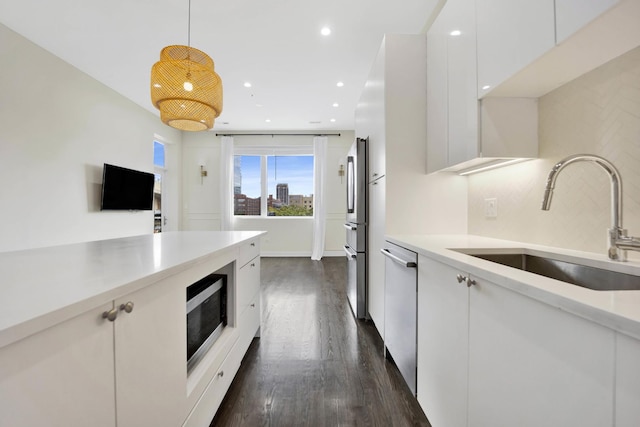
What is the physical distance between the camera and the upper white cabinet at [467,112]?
1.29m

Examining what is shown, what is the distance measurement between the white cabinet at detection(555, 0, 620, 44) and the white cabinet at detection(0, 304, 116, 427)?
1429mm

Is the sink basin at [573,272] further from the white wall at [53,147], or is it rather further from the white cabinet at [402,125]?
the white wall at [53,147]

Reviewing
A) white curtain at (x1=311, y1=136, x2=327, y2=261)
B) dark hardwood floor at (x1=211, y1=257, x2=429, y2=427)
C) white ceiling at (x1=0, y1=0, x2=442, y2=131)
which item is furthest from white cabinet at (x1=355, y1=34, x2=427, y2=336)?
white curtain at (x1=311, y1=136, x2=327, y2=261)

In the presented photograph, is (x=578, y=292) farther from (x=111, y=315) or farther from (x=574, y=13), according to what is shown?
(x=111, y=315)

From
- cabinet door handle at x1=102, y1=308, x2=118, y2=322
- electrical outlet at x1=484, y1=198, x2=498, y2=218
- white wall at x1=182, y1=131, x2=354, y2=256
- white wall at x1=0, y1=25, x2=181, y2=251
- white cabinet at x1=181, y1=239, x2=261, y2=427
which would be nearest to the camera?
cabinet door handle at x1=102, y1=308, x2=118, y2=322

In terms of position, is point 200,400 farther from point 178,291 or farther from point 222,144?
point 222,144

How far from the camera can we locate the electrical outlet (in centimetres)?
161

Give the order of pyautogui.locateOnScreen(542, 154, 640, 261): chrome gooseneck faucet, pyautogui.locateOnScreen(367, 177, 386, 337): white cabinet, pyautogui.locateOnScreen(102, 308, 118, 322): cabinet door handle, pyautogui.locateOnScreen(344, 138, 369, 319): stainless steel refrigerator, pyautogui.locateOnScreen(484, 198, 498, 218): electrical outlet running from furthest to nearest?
pyautogui.locateOnScreen(344, 138, 369, 319): stainless steel refrigerator < pyautogui.locateOnScreen(367, 177, 386, 337): white cabinet < pyautogui.locateOnScreen(484, 198, 498, 218): electrical outlet < pyautogui.locateOnScreen(542, 154, 640, 261): chrome gooseneck faucet < pyautogui.locateOnScreen(102, 308, 118, 322): cabinet door handle

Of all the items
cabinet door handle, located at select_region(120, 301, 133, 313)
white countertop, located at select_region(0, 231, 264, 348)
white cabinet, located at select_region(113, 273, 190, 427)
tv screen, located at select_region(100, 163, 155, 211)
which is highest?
tv screen, located at select_region(100, 163, 155, 211)

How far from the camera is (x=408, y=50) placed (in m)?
1.92

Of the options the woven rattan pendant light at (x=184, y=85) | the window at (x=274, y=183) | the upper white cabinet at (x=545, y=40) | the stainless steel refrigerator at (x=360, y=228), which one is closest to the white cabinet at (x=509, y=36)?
the upper white cabinet at (x=545, y=40)

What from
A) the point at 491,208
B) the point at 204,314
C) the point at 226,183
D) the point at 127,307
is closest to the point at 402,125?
the point at 491,208

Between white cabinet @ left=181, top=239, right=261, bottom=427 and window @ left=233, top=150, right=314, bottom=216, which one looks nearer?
white cabinet @ left=181, top=239, right=261, bottom=427

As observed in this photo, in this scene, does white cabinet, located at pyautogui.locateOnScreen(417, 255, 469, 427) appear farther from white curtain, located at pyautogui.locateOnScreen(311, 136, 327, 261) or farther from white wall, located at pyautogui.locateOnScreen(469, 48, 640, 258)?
white curtain, located at pyautogui.locateOnScreen(311, 136, 327, 261)
